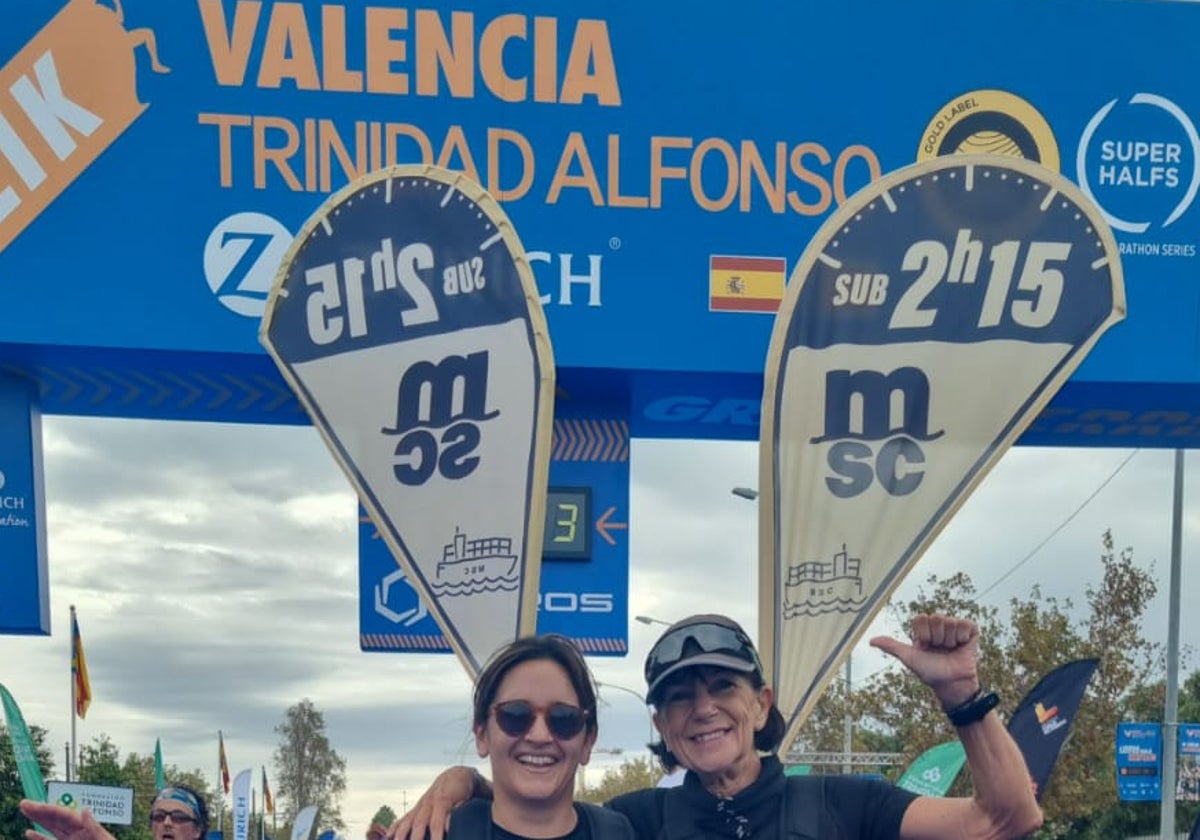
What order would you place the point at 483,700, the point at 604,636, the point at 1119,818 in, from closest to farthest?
the point at 483,700 < the point at 604,636 < the point at 1119,818

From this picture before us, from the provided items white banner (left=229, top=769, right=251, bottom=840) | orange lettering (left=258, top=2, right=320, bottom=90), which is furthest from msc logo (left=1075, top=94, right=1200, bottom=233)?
white banner (left=229, top=769, right=251, bottom=840)

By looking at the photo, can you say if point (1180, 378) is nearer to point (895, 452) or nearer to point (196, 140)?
point (895, 452)

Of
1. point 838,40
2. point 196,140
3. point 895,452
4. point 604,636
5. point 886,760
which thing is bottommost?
point 886,760

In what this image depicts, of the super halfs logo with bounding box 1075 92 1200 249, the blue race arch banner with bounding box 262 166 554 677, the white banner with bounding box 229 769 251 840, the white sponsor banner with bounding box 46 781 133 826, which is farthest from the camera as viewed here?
the white banner with bounding box 229 769 251 840

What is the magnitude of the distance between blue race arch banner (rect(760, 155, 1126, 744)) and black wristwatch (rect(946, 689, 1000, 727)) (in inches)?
87.5

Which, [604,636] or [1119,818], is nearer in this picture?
[604,636]

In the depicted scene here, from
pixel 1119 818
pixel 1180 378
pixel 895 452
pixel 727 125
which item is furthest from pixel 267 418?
pixel 1119 818

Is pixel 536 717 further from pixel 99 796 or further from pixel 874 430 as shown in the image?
pixel 99 796

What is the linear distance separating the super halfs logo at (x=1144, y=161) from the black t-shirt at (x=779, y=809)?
20.8 feet

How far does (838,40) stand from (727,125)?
0.87m

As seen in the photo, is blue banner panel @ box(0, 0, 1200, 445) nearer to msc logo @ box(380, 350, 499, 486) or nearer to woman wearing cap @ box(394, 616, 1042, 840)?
msc logo @ box(380, 350, 499, 486)

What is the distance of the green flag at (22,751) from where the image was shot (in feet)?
34.3

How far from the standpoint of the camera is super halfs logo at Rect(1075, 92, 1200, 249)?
8516 millimetres

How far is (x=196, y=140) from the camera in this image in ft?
26.7
